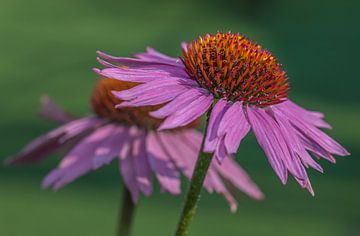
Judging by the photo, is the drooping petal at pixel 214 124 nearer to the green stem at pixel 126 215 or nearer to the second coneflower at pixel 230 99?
the second coneflower at pixel 230 99

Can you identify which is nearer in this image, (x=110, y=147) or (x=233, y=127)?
(x=233, y=127)

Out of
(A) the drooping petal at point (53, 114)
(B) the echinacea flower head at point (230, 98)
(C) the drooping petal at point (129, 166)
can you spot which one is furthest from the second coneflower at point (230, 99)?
(A) the drooping petal at point (53, 114)

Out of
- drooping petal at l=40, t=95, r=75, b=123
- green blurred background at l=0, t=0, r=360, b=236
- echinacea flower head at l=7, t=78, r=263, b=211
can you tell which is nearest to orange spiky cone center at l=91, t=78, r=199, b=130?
echinacea flower head at l=7, t=78, r=263, b=211

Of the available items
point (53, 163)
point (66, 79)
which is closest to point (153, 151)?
point (53, 163)

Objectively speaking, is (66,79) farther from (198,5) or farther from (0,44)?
(198,5)

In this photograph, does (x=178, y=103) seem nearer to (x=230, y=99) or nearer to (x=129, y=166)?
(x=230, y=99)

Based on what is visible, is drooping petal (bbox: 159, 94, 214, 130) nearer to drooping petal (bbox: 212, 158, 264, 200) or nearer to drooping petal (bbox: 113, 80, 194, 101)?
drooping petal (bbox: 113, 80, 194, 101)

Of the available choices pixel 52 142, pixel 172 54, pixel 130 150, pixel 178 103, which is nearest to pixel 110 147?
pixel 130 150
